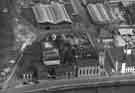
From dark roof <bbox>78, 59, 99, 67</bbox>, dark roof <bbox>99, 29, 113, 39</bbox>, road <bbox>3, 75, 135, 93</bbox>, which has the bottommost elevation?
road <bbox>3, 75, 135, 93</bbox>

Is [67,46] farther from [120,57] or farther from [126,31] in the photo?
[126,31]

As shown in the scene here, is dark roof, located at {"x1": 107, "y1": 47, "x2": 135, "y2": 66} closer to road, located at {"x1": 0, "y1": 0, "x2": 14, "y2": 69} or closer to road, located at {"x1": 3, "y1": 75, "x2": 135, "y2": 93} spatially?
road, located at {"x1": 3, "y1": 75, "x2": 135, "y2": 93}

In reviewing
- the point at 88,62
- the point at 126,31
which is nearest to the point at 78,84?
the point at 88,62

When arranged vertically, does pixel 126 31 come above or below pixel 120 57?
above

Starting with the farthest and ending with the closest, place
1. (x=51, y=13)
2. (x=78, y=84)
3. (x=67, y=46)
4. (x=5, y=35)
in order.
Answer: (x=51, y=13)
(x=5, y=35)
(x=67, y=46)
(x=78, y=84)

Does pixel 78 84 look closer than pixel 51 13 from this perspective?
Yes

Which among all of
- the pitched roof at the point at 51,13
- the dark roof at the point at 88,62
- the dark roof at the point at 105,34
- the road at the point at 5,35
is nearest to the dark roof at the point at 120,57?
the dark roof at the point at 88,62

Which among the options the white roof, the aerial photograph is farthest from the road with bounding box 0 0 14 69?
the white roof

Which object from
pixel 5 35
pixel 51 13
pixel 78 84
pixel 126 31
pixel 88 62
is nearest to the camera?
pixel 78 84

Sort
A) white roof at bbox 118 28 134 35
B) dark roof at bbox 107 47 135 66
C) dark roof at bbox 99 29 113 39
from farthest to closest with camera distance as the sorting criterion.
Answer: white roof at bbox 118 28 134 35, dark roof at bbox 99 29 113 39, dark roof at bbox 107 47 135 66
